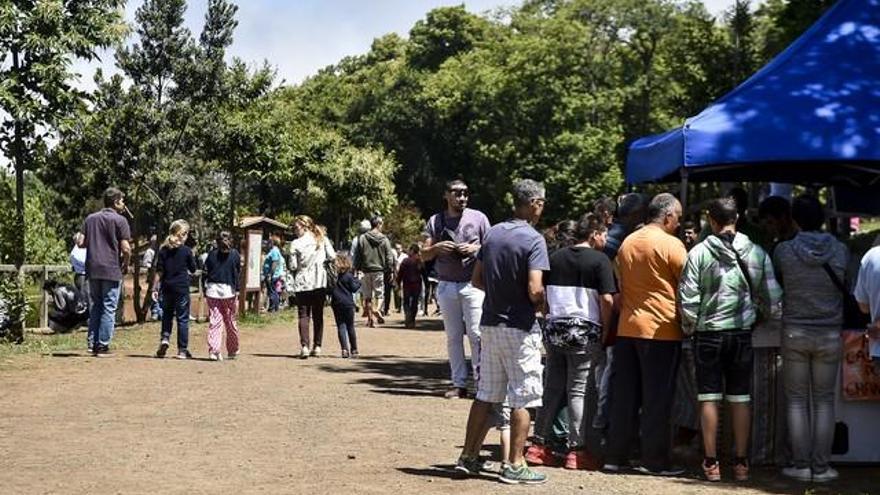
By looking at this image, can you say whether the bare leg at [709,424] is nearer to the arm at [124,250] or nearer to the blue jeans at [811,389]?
the blue jeans at [811,389]

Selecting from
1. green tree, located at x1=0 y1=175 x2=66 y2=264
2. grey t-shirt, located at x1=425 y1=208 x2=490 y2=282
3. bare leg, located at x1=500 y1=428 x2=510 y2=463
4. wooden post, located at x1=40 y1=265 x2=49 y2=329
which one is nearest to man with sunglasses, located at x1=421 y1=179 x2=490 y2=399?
grey t-shirt, located at x1=425 y1=208 x2=490 y2=282

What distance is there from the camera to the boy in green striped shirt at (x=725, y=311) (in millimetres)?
8172

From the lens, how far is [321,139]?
42.7 meters

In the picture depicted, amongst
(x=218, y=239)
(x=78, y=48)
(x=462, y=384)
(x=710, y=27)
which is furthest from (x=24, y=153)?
(x=710, y=27)

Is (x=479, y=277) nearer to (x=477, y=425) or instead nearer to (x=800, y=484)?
(x=477, y=425)

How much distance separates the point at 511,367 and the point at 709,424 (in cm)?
148

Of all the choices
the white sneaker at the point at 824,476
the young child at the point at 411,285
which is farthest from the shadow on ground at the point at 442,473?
the young child at the point at 411,285

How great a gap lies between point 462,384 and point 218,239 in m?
4.42

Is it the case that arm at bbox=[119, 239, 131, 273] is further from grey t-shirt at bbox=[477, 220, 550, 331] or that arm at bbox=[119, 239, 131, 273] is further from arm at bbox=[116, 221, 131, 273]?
grey t-shirt at bbox=[477, 220, 550, 331]

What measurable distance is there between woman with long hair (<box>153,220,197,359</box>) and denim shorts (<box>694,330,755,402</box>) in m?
8.44

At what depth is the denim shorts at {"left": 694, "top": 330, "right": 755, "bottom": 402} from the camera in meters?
8.20

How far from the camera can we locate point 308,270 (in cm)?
1570

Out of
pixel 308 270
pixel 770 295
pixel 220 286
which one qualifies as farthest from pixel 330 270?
pixel 770 295

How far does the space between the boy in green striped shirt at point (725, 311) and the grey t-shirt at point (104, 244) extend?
28.2ft
